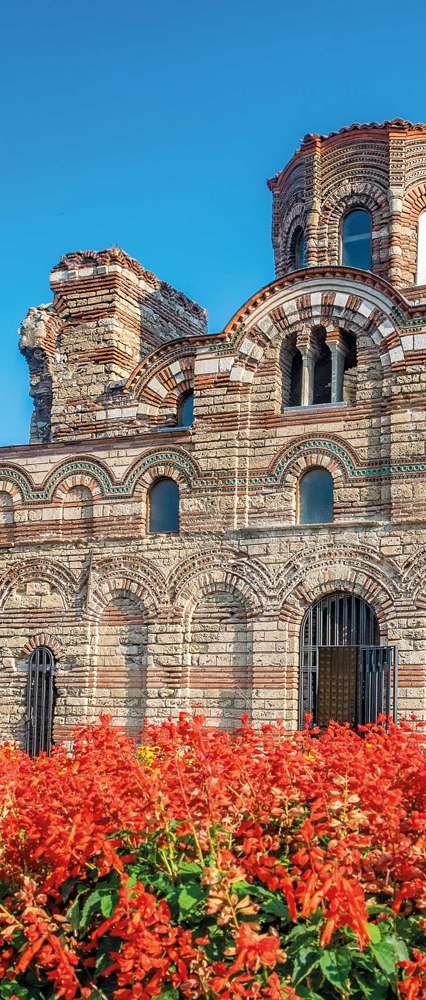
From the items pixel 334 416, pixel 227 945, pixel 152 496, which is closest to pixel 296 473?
pixel 334 416

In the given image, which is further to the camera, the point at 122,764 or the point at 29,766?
the point at 29,766

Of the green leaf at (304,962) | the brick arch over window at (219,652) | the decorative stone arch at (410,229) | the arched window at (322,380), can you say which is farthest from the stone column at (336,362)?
the green leaf at (304,962)

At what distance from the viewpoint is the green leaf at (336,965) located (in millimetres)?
4277

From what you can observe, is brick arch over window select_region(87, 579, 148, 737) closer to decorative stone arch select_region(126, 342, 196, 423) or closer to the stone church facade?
the stone church facade

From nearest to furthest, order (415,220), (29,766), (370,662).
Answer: (29,766), (370,662), (415,220)

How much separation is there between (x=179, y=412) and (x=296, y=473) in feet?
8.19

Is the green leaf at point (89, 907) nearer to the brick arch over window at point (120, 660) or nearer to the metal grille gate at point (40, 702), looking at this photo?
the brick arch over window at point (120, 660)

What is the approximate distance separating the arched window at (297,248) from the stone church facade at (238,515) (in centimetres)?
153

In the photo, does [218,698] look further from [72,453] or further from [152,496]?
[72,453]

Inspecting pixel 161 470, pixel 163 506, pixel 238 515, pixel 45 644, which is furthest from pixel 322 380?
pixel 45 644

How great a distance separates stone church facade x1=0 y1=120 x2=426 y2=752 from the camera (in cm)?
1352

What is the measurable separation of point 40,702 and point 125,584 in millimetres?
2135

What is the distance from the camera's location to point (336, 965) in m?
Answer: 4.34

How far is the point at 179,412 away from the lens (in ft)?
52.1
